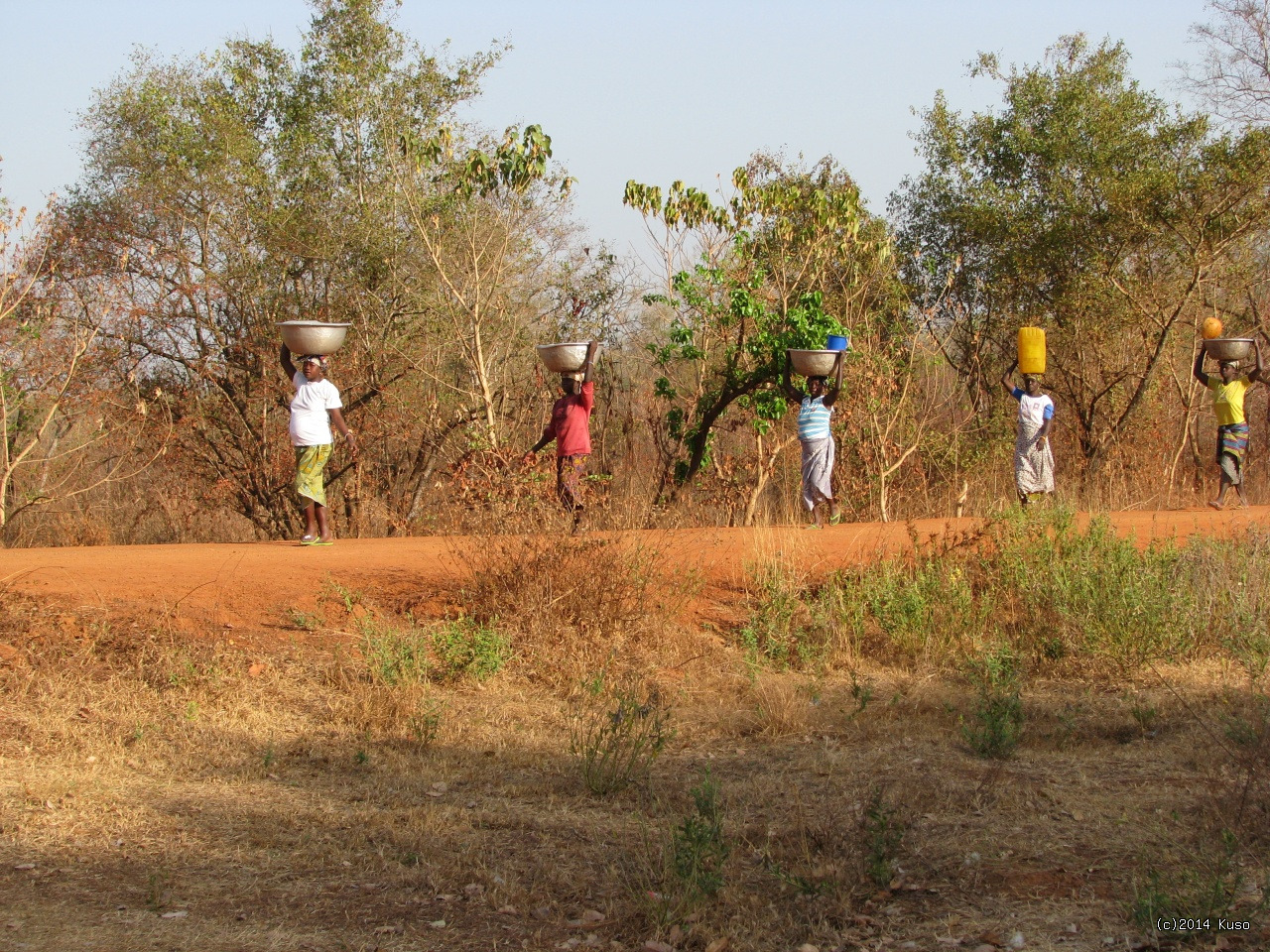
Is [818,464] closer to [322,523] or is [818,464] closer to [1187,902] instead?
[322,523]

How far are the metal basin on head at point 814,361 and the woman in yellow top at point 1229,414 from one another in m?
4.00

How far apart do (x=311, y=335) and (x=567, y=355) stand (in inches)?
79.5

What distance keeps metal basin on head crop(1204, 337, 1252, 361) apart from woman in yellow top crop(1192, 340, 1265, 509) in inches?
4.7

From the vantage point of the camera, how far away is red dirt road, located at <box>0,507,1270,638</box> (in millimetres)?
7414

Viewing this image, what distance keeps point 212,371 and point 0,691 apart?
770 centimetres

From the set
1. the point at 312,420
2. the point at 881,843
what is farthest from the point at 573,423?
the point at 881,843

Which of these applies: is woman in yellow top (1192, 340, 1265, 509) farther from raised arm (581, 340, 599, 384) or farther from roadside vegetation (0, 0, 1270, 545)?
raised arm (581, 340, 599, 384)

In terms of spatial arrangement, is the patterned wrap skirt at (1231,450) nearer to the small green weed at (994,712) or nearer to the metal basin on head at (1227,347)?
the metal basin on head at (1227,347)

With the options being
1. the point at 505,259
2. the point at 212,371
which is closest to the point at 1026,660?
the point at 505,259

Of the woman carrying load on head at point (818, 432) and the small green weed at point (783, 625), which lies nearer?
the small green weed at point (783, 625)

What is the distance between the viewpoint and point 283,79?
14.8 m

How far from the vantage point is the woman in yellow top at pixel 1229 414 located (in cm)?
1124

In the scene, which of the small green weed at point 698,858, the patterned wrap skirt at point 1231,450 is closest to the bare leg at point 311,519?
the small green weed at point 698,858

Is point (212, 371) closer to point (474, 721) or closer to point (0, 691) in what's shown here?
point (0, 691)
